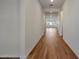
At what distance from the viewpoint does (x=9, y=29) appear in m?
4.61

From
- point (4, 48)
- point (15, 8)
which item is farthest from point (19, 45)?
point (15, 8)

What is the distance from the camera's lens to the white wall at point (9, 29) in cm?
456

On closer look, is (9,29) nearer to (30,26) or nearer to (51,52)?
(30,26)

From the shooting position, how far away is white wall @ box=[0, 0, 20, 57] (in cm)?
456

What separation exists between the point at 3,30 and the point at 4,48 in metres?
0.61

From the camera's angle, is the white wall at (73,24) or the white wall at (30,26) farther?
the white wall at (30,26)

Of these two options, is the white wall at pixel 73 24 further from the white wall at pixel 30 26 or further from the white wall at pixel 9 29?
the white wall at pixel 9 29

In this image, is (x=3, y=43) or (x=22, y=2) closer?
(x=22, y=2)

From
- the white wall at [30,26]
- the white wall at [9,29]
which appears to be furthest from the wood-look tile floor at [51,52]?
the white wall at [9,29]

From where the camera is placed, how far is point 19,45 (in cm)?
459

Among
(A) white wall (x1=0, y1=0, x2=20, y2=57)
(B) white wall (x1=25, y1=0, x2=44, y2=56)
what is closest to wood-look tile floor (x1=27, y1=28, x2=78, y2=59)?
(B) white wall (x1=25, y1=0, x2=44, y2=56)

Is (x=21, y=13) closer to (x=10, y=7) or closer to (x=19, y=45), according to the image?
(x=10, y=7)

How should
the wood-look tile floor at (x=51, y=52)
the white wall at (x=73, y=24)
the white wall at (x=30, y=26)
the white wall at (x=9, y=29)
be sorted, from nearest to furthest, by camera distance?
the white wall at (x=9, y=29), the white wall at (x=73, y=24), the white wall at (x=30, y=26), the wood-look tile floor at (x=51, y=52)

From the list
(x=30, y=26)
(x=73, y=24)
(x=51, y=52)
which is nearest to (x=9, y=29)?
(x=30, y=26)
